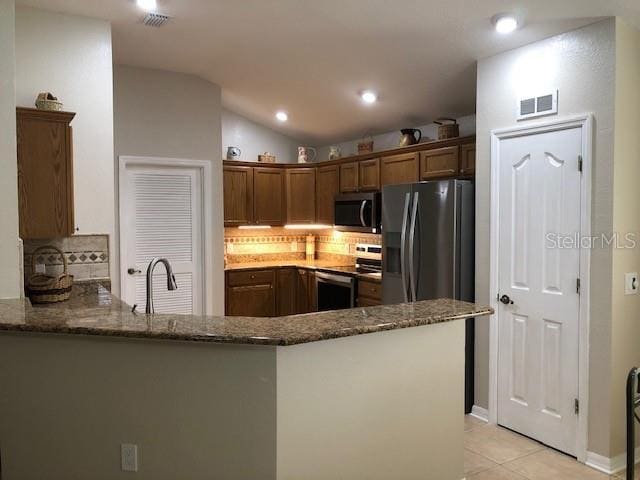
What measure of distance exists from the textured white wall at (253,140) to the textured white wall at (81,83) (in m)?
2.62

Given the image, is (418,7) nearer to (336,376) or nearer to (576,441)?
(336,376)

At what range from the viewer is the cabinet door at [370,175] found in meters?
5.48

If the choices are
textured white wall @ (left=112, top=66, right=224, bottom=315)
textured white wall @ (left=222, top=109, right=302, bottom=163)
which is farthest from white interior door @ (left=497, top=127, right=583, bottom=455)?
textured white wall @ (left=222, top=109, right=302, bottom=163)

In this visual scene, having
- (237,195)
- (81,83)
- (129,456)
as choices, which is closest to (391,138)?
(237,195)

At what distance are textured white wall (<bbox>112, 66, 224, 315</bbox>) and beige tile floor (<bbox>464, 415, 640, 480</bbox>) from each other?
2772 mm

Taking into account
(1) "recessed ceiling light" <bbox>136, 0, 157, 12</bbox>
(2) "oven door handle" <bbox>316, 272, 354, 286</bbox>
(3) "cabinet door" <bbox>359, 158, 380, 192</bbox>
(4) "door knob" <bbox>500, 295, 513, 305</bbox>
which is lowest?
(2) "oven door handle" <bbox>316, 272, 354, 286</bbox>

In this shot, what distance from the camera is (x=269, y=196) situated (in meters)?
6.42

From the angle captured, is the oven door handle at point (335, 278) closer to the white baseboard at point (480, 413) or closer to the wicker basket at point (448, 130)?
the wicker basket at point (448, 130)

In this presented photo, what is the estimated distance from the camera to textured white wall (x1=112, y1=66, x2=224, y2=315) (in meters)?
4.70

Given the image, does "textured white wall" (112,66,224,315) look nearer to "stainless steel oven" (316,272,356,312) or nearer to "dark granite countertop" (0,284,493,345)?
"stainless steel oven" (316,272,356,312)

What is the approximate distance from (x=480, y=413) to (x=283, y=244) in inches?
145

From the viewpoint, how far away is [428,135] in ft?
17.9

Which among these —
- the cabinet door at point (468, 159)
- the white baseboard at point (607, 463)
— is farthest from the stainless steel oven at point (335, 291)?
the white baseboard at point (607, 463)

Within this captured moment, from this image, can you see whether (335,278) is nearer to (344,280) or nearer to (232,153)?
(344,280)
